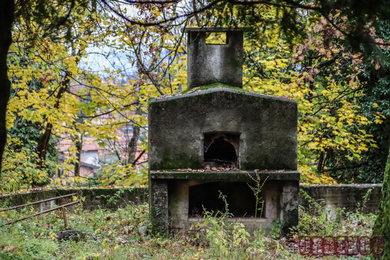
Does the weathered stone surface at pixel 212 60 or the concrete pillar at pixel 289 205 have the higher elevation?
the weathered stone surface at pixel 212 60

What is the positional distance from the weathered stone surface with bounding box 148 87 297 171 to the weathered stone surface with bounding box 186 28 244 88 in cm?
88

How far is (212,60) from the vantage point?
7047 millimetres

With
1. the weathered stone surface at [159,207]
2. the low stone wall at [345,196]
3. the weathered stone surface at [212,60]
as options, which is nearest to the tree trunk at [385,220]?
the weathered stone surface at [159,207]

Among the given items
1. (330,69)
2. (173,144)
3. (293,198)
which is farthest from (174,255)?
(330,69)

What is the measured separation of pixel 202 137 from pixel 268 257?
2454mm

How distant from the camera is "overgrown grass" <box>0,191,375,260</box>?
4301 mm

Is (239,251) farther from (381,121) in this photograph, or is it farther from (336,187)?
(381,121)

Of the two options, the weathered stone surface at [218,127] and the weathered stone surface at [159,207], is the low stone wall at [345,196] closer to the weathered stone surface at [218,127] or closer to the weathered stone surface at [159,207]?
the weathered stone surface at [218,127]

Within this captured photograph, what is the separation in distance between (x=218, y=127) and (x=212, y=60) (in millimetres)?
1600

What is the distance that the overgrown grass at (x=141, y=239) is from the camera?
14.1ft

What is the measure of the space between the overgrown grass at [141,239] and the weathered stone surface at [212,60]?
108 inches

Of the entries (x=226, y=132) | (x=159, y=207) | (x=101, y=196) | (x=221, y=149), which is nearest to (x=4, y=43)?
(x=159, y=207)

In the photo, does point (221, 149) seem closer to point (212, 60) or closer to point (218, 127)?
point (218, 127)

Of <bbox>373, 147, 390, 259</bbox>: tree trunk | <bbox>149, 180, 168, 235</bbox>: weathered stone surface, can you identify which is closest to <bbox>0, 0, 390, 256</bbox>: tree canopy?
<bbox>373, 147, 390, 259</bbox>: tree trunk
